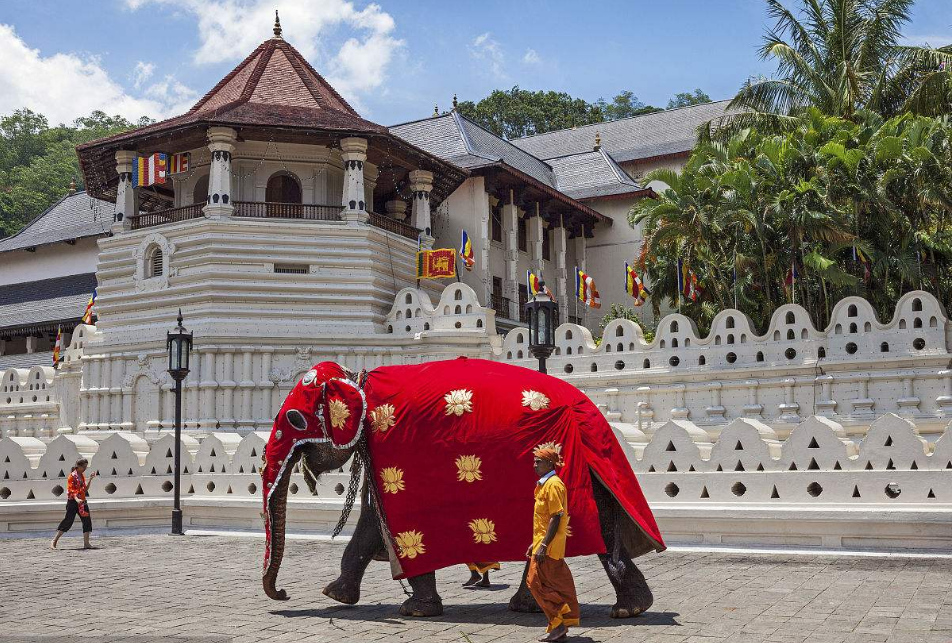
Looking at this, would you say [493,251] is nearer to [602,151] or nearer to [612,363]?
[602,151]

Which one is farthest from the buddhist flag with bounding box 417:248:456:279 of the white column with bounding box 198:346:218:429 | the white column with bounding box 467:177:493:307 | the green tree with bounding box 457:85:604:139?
the green tree with bounding box 457:85:604:139

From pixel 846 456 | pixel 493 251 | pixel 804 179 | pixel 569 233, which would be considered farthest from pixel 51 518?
pixel 569 233

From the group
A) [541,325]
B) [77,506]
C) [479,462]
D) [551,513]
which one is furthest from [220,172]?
[551,513]

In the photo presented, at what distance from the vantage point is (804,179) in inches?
872

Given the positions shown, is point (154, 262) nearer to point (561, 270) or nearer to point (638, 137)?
point (561, 270)

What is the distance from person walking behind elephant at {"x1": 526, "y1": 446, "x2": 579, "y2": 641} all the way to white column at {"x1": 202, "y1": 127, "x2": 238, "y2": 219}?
19.7 metres

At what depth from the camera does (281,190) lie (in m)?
28.0

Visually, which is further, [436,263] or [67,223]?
[67,223]

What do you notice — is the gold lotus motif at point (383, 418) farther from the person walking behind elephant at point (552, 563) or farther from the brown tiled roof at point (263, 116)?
the brown tiled roof at point (263, 116)

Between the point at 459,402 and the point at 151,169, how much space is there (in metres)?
20.4

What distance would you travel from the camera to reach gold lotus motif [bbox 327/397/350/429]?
8922 millimetres

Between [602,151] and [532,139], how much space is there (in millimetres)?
7937

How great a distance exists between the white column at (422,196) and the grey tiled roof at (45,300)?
14.6 m

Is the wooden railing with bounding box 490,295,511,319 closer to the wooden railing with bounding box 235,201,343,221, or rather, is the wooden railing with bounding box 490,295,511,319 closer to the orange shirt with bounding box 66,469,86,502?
the wooden railing with bounding box 235,201,343,221
